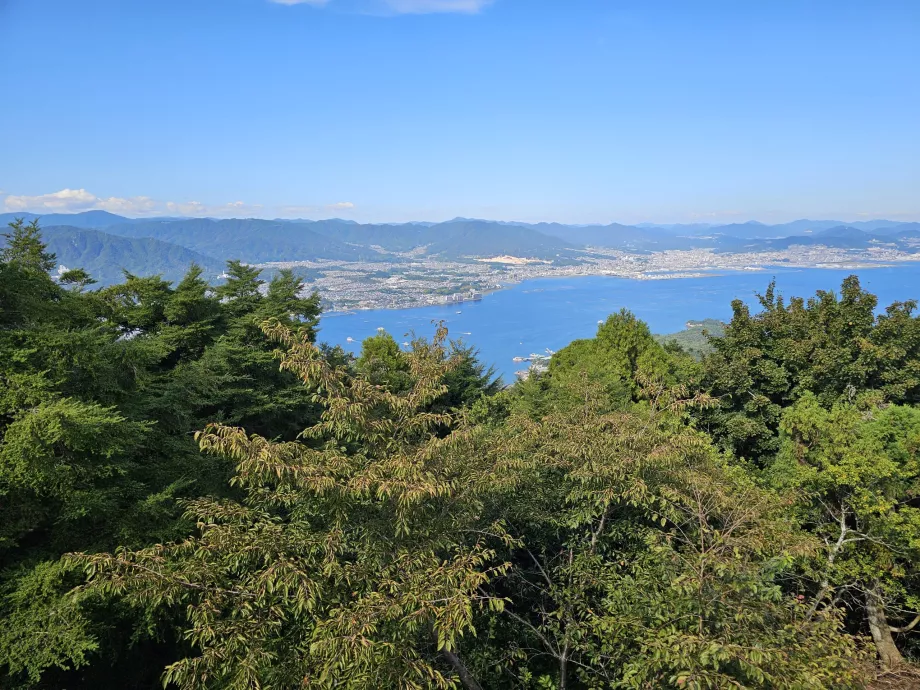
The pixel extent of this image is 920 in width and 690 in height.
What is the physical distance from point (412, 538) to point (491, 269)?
11345 centimetres

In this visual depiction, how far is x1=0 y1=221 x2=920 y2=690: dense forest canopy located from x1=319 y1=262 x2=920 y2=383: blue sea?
29.0 metres

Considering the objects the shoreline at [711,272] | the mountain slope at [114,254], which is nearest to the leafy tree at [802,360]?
the shoreline at [711,272]

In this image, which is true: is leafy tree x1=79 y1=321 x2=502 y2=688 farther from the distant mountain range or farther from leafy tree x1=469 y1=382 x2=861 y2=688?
the distant mountain range

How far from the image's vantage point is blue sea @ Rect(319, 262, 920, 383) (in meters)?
50.0

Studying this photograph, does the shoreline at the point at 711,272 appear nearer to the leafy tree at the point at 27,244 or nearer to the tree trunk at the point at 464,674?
the leafy tree at the point at 27,244

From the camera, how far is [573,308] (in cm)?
6856

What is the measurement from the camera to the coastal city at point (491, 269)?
73.5 metres

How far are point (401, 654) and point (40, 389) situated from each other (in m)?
5.74

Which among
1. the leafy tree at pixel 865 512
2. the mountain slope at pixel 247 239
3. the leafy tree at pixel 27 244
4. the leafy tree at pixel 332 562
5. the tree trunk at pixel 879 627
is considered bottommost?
the tree trunk at pixel 879 627

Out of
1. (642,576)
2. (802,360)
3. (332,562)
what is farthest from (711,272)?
(332,562)

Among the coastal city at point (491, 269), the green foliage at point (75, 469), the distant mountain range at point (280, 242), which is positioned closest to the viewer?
the green foliage at point (75, 469)

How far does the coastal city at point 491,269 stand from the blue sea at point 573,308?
517 cm

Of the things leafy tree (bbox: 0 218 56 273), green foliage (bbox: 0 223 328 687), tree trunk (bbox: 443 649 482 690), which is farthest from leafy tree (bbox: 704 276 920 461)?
leafy tree (bbox: 0 218 56 273)

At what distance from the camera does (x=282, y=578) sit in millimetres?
3000
